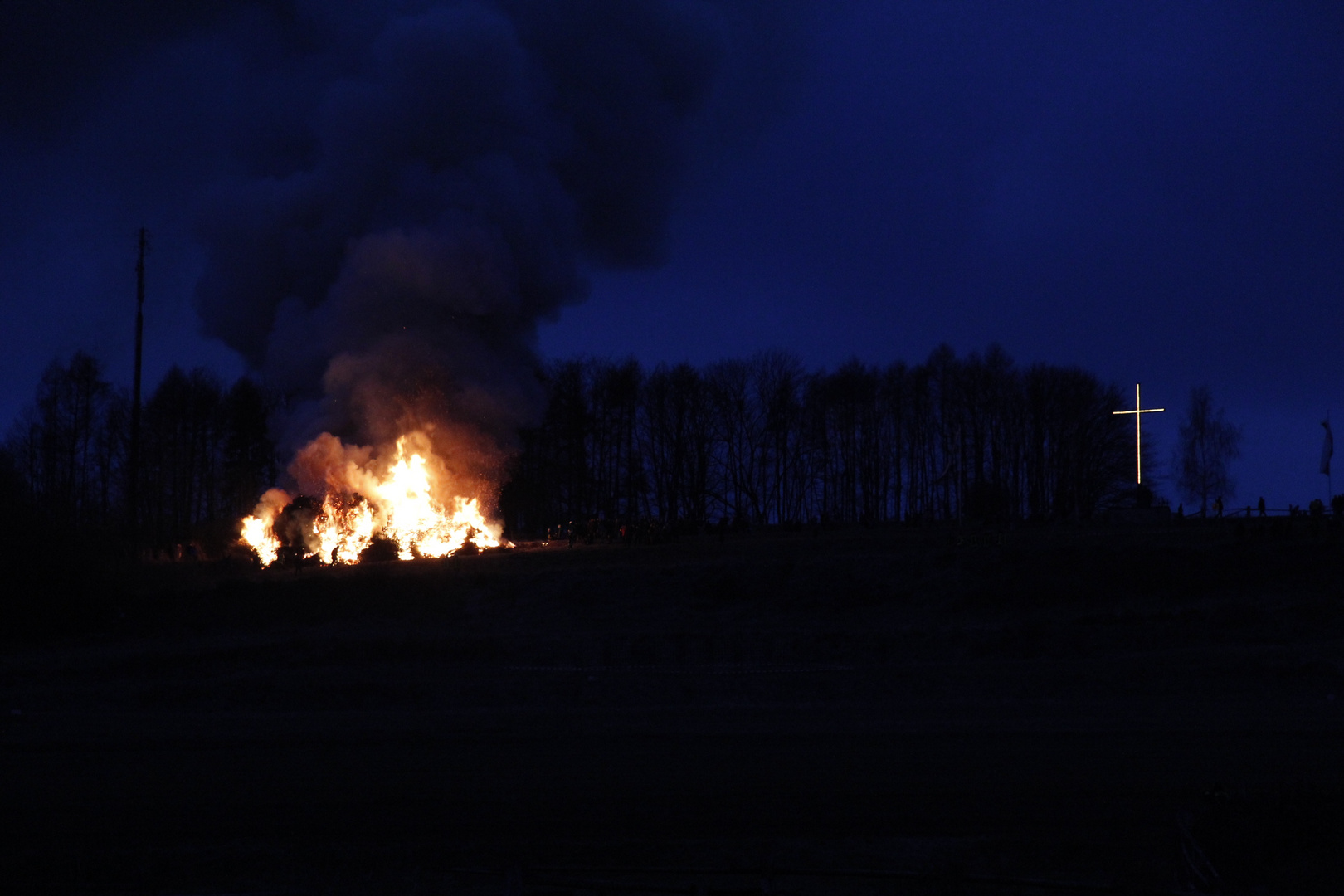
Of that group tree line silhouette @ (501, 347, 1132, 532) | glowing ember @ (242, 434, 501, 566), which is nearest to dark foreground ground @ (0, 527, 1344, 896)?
→ glowing ember @ (242, 434, 501, 566)

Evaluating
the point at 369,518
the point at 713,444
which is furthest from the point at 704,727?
the point at 713,444

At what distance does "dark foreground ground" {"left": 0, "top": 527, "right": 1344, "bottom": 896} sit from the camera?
11188mm

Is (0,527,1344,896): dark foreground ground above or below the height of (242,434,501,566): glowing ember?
below

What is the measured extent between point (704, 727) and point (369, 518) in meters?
27.6

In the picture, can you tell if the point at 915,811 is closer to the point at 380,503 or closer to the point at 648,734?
the point at 648,734

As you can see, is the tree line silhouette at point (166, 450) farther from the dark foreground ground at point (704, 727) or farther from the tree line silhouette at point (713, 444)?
the dark foreground ground at point (704, 727)

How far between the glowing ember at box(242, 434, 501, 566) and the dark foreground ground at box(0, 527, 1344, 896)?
11.9 ft

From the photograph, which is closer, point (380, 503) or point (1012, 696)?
point (1012, 696)

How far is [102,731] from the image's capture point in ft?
62.2

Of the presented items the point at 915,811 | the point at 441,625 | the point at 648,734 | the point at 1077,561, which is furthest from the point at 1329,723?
the point at 441,625

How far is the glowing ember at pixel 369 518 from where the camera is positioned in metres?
42.6

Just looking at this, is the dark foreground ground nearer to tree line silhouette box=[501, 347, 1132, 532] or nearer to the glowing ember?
the glowing ember

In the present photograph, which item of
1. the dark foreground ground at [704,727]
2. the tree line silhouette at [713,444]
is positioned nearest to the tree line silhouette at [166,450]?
the tree line silhouette at [713,444]

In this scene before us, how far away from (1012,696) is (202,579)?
100.0 feet
